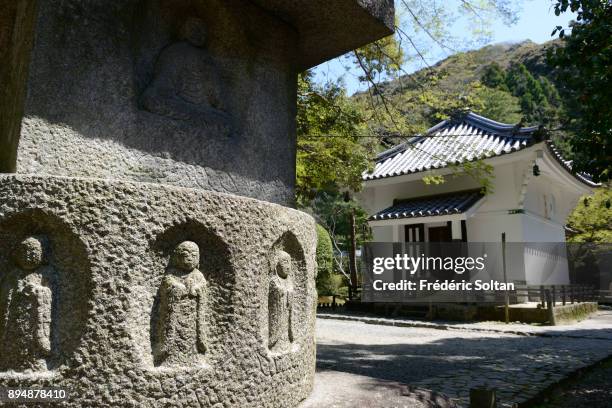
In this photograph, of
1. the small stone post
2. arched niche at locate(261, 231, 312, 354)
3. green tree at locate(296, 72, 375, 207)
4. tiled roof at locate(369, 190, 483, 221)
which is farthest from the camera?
tiled roof at locate(369, 190, 483, 221)

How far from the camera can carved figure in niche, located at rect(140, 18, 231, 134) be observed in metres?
2.00

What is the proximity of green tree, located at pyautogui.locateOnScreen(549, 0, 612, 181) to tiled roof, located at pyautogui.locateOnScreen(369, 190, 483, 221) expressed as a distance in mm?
6977

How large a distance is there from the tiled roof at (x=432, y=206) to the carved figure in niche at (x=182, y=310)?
10.5 m

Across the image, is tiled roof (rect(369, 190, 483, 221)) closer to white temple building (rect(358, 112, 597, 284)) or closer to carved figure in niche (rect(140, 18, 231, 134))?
white temple building (rect(358, 112, 597, 284))

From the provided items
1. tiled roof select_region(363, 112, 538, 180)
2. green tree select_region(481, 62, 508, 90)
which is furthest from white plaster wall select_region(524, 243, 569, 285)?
green tree select_region(481, 62, 508, 90)

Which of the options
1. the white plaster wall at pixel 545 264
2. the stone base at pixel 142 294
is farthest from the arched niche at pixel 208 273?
the white plaster wall at pixel 545 264

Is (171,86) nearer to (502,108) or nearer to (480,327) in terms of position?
(480,327)

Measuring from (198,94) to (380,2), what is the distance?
1.09 meters

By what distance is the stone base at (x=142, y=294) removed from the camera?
1484 mm

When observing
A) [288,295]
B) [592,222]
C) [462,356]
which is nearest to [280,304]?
[288,295]

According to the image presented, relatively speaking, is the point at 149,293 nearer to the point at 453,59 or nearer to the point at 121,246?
the point at 121,246

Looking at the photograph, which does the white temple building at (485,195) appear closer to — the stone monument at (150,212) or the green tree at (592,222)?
A: the green tree at (592,222)

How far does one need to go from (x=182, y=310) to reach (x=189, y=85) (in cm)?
106

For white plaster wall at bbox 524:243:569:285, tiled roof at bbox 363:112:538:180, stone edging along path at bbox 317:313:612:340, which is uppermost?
tiled roof at bbox 363:112:538:180
